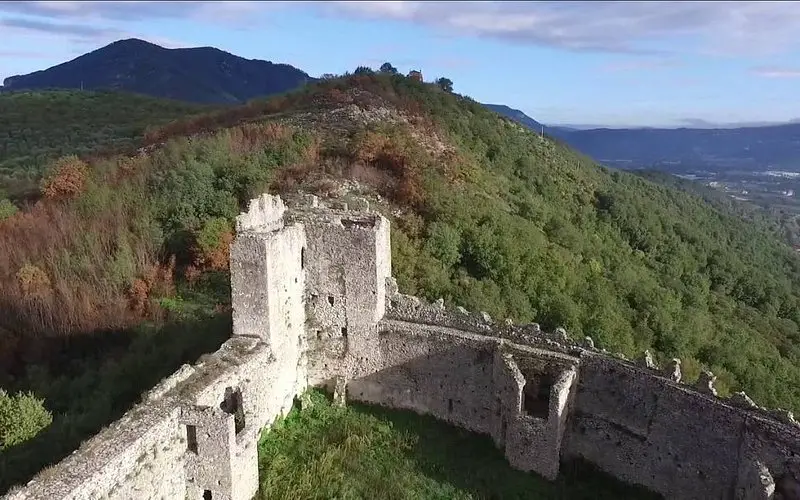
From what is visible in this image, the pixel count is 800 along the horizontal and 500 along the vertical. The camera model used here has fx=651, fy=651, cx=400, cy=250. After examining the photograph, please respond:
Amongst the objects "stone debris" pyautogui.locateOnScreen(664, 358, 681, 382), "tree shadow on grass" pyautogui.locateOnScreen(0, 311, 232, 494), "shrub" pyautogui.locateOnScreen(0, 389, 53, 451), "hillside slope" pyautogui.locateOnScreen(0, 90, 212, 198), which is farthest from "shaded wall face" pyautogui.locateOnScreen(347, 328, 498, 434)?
"hillside slope" pyautogui.locateOnScreen(0, 90, 212, 198)

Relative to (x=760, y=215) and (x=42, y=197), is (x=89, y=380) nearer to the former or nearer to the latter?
(x=42, y=197)

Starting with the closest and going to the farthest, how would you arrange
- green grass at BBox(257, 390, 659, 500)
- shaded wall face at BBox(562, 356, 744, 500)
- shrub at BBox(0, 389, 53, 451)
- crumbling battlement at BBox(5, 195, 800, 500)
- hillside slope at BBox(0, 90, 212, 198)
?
crumbling battlement at BBox(5, 195, 800, 500), shaded wall face at BBox(562, 356, 744, 500), green grass at BBox(257, 390, 659, 500), shrub at BBox(0, 389, 53, 451), hillside slope at BBox(0, 90, 212, 198)

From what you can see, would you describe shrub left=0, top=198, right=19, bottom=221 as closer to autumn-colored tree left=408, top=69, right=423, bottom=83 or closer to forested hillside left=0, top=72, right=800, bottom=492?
forested hillside left=0, top=72, right=800, bottom=492

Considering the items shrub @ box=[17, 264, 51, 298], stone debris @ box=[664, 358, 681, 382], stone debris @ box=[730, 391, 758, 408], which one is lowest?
shrub @ box=[17, 264, 51, 298]

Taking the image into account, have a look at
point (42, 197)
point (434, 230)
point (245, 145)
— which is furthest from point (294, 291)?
point (42, 197)

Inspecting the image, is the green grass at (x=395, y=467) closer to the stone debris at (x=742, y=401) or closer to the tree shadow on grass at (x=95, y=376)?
the stone debris at (x=742, y=401)

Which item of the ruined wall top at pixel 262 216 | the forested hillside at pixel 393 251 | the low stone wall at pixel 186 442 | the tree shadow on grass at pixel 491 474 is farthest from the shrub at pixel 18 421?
the tree shadow on grass at pixel 491 474
